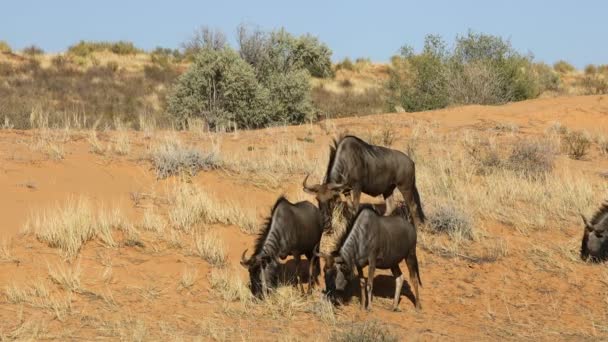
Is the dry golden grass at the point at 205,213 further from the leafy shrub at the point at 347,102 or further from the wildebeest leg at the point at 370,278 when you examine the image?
the leafy shrub at the point at 347,102

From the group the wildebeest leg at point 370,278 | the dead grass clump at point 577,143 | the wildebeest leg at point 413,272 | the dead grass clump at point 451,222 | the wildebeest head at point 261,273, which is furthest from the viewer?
the dead grass clump at point 577,143

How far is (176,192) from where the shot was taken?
1404 centimetres

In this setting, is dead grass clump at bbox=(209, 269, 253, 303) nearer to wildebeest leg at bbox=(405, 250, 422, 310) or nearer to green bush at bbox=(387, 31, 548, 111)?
wildebeest leg at bbox=(405, 250, 422, 310)

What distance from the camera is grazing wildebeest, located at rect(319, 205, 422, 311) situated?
386 inches

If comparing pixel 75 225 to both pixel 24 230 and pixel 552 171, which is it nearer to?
pixel 24 230

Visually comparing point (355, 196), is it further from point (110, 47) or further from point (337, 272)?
point (110, 47)

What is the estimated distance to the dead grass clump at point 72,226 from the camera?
11.4 meters

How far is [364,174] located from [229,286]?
129 inches

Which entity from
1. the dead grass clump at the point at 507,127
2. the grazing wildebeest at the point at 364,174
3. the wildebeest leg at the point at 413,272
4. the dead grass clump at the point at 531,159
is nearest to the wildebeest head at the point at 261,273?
the grazing wildebeest at the point at 364,174

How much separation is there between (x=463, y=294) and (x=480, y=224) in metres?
3.00

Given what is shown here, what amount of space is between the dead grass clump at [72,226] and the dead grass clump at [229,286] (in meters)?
1.93

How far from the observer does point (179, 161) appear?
49.2 ft

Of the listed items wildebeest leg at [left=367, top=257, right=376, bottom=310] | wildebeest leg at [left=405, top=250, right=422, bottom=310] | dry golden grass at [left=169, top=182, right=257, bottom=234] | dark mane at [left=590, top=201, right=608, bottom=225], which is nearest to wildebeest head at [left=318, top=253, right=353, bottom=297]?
wildebeest leg at [left=367, top=257, right=376, bottom=310]

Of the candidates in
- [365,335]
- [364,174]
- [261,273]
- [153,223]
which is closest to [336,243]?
[261,273]
